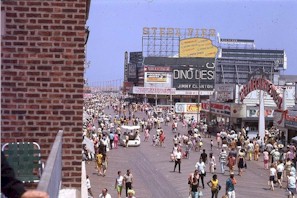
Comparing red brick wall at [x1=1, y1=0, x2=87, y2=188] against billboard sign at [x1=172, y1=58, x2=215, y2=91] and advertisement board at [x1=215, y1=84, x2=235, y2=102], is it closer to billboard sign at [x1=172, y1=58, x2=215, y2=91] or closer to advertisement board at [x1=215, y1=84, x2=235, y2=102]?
advertisement board at [x1=215, y1=84, x2=235, y2=102]

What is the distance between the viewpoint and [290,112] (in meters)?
33.7

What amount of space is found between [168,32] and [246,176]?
86.8m

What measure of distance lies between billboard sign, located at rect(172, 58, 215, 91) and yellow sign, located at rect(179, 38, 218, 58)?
986 centimetres

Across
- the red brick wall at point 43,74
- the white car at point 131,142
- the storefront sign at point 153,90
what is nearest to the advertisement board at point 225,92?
the white car at point 131,142

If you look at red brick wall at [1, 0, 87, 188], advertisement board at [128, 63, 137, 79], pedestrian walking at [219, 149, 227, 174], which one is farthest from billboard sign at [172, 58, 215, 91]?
red brick wall at [1, 0, 87, 188]

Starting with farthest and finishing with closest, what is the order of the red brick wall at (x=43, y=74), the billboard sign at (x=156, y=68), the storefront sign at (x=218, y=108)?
the billboard sign at (x=156, y=68) < the storefront sign at (x=218, y=108) < the red brick wall at (x=43, y=74)

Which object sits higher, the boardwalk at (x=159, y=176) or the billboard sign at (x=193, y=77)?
the billboard sign at (x=193, y=77)

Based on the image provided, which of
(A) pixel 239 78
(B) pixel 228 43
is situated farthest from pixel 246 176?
(B) pixel 228 43

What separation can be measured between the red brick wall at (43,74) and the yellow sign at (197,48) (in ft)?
355

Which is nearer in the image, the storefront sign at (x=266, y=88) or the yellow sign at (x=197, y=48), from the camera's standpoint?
the storefront sign at (x=266, y=88)

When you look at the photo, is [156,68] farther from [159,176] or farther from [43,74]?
[43,74]

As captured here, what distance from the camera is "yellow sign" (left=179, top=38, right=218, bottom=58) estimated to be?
114 metres

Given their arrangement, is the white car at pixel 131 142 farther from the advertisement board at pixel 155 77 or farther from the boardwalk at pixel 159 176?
the advertisement board at pixel 155 77

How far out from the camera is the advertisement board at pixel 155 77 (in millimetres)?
102500
